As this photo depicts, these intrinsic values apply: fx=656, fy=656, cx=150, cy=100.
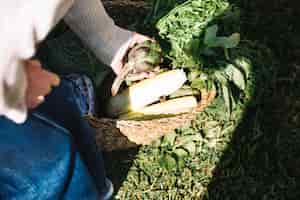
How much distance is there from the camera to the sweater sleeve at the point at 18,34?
89 cm

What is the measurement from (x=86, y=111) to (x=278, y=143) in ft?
2.19

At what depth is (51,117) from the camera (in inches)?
52.9

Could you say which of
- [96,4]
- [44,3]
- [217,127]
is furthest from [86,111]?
[44,3]

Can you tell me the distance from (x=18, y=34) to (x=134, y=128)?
3.91 ft

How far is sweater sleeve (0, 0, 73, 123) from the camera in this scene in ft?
2.91

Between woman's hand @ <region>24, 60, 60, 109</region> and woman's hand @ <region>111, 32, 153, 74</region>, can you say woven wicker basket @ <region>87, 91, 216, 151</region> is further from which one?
woman's hand @ <region>24, 60, 60, 109</region>

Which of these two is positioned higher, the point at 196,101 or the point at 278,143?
the point at 196,101

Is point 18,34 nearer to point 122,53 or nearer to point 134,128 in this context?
point 122,53

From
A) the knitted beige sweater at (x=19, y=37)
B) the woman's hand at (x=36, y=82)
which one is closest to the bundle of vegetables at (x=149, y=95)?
the woman's hand at (x=36, y=82)

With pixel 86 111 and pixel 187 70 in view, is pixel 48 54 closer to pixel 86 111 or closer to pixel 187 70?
pixel 86 111

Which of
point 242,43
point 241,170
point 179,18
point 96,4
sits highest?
point 96,4

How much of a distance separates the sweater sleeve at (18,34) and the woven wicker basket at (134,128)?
42.5 inches

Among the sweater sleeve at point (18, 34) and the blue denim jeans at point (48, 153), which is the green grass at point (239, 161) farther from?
the sweater sleeve at point (18, 34)

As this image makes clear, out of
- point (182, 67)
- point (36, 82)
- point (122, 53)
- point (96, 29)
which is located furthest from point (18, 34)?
point (182, 67)
